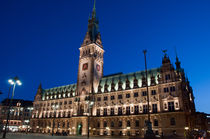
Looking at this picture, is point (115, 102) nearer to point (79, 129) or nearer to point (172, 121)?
point (79, 129)

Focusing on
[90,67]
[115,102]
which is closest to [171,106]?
[115,102]

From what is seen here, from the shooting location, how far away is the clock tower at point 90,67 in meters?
77.0

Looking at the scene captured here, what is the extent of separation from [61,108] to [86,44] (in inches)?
1364

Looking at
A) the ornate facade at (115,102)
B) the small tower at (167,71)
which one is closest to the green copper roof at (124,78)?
the ornate facade at (115,102)

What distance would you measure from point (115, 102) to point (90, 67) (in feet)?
69.1

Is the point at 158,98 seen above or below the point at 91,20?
below

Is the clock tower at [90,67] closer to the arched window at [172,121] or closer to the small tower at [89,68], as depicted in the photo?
the small tower at [89,68]

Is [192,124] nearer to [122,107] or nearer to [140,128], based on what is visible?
[140,128]

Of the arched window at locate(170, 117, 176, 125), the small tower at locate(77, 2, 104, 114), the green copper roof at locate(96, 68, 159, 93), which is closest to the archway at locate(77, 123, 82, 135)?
the small tower at locate(77, 2, 104, 114)

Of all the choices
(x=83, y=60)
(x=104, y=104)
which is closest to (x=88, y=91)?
(x=104, y=104)

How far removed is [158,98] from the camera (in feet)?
189

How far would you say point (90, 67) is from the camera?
79250 mm

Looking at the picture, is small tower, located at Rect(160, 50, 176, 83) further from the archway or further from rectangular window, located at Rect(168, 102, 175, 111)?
the archway

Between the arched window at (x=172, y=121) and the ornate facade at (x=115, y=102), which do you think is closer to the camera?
the arched window at (x=172, y=121)
